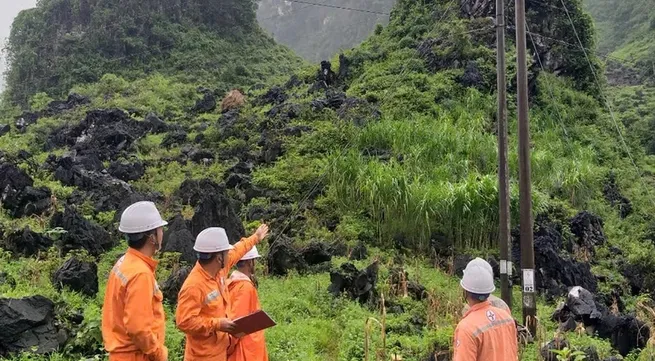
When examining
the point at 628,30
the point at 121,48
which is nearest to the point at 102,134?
the point at 121,48

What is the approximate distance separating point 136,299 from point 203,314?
0.69 m

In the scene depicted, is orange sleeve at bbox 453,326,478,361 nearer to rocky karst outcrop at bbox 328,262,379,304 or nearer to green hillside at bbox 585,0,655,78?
rocky karst outcrop at bbox 328,262,379,304

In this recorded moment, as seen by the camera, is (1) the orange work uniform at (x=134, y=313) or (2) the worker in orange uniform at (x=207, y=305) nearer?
(1) the orange work uniform at (x=134, y=313)

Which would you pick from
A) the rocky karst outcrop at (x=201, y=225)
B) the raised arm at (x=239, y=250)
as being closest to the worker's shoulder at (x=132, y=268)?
the raised arm at (x=239, y=250)

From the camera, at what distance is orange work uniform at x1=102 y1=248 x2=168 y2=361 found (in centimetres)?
335

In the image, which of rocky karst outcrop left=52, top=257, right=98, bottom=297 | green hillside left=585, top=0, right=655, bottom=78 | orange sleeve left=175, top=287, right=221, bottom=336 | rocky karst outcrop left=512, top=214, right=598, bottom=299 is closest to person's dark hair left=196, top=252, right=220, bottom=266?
orange sleeve left=175, top=287, right=221, bottom=336

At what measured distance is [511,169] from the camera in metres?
14.1

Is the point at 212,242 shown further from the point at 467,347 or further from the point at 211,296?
the point at 467,347

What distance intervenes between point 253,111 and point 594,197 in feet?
40.4

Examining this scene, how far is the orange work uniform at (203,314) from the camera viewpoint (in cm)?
384

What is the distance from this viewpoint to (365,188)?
41.4ft

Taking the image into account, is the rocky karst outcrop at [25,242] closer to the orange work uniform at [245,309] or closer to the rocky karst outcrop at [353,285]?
the rocky karst outcrop at [353,285]

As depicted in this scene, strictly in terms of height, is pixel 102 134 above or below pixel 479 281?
above

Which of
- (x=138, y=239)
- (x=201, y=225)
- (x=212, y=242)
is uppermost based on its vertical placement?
(x=138, y=239)
